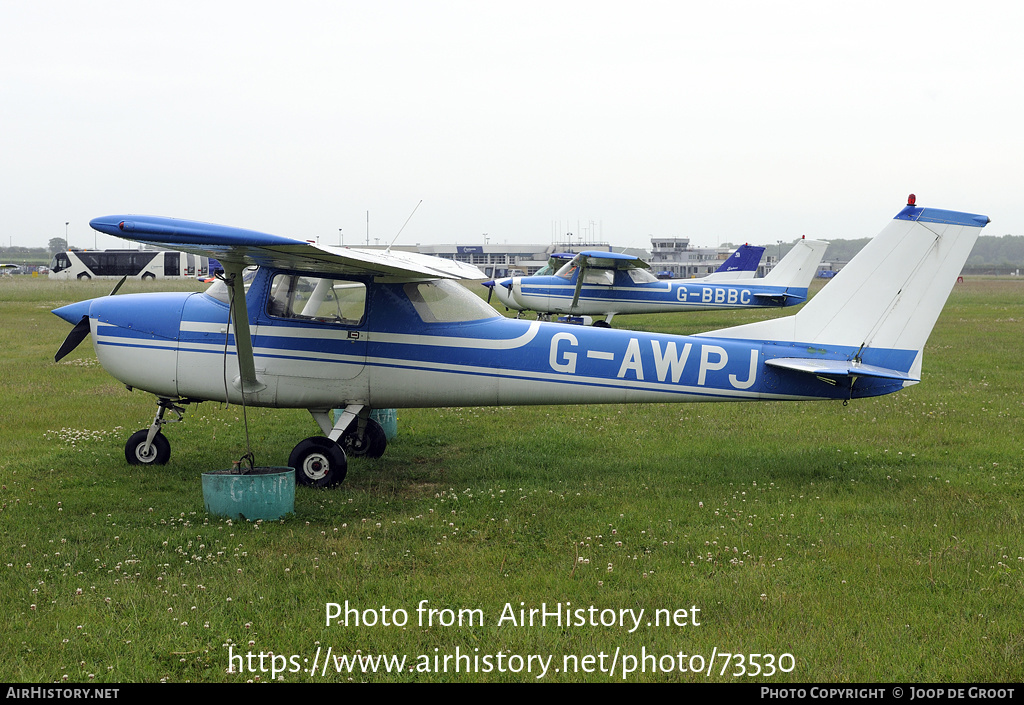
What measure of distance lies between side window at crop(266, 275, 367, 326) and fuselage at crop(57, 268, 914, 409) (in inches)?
0.4

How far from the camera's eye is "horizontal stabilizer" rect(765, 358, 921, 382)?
24.3 feet

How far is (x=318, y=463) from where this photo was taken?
7.57 m

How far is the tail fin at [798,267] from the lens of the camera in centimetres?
2688

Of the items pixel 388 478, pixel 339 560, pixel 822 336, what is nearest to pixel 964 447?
pixel 822 336

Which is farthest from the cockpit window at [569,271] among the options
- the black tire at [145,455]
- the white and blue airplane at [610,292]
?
the black tire at [145,455]

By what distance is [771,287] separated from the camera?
26.6m

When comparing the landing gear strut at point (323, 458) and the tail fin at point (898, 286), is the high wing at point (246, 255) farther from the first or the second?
the tail fin at point (898, 286)

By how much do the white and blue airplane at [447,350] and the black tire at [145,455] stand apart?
2.19ft

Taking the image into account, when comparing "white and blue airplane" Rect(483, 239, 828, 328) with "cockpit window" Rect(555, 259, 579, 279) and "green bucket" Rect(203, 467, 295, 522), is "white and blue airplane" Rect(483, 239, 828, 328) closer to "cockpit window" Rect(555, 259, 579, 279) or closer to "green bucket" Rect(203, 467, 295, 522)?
"cockpit window" Rect(555, 259, 579, 279)

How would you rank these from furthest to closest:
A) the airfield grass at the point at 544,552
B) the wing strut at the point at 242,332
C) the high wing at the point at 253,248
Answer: the wing strut at the point at 242,332, the high wing at the point at 253,248, the airfield grass at the point at 544,552

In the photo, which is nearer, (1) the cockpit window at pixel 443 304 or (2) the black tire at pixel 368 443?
(1) the cockpit window at pixel 443 304
